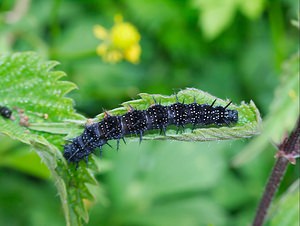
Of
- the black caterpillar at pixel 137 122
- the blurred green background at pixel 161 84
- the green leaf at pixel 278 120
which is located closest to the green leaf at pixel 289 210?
the black caterpillar at pixel 137 122

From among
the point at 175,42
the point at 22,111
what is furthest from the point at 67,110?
the point at 175,42

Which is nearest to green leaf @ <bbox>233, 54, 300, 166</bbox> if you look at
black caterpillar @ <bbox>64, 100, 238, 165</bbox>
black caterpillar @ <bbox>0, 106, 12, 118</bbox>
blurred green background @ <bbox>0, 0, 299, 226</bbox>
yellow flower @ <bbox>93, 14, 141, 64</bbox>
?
black caterpillar @ <bbox>64, 100, 238, 165</bbox>

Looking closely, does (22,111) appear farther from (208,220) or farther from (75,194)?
(208,220)

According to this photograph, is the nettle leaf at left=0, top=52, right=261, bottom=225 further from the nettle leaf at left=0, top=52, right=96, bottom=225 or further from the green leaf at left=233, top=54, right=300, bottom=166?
the green leaf at left=233, top=54, right=300, bottom=166

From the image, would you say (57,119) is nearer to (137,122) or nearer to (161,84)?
(137,122)

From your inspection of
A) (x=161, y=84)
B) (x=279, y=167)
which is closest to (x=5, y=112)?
(x=279, y=167)

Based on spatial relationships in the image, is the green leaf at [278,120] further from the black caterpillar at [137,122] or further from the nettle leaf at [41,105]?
the nettle leaf at [41,105]
